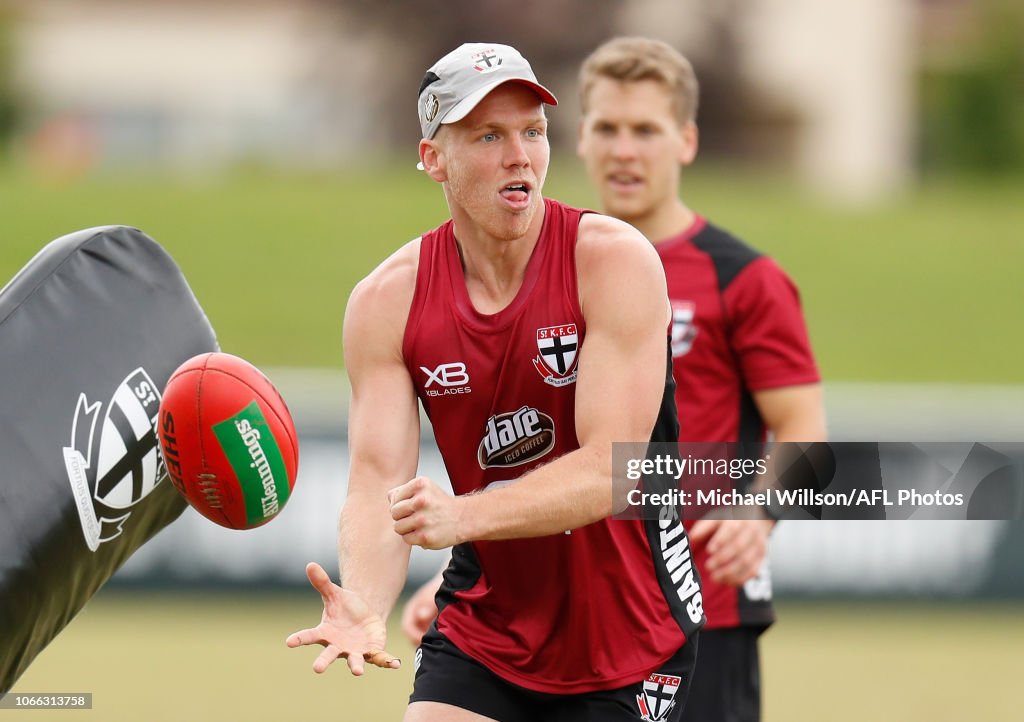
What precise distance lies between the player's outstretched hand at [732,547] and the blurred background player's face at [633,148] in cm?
113

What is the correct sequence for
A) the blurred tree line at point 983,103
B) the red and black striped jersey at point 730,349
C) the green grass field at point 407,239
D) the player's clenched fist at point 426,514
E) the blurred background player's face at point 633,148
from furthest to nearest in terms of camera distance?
the blurred tree line at point 983,103, the green grass field at point 407,239, the blurred background player's face at point 633,148, the red and black striped jersey at point 730,349, the player's clenched fist at point 426,514

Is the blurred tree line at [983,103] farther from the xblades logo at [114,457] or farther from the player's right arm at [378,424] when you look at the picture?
the player's right arm at [378,424]

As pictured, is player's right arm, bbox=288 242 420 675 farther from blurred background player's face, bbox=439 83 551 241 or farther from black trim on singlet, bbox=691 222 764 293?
black trim on singlet, bbox=691 222 764 293

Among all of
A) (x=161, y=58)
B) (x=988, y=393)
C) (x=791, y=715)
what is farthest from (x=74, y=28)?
(x=791, y=715)

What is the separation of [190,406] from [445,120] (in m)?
1.04

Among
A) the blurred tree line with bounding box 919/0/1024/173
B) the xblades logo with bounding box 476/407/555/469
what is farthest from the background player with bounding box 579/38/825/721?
the blurred tree line with bounding box 919/0/1024/173

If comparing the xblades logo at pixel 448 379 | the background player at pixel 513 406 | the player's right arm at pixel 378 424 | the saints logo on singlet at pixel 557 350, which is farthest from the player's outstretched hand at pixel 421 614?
the saints logo on singlet at pixel 557 350

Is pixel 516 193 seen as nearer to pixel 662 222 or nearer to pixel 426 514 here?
pixel 426 514

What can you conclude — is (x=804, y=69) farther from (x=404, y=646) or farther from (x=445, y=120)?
(x=445, y=120)

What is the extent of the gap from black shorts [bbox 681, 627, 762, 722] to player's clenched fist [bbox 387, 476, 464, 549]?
1.66 metres

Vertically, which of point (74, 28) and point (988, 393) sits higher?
point (74, 28)

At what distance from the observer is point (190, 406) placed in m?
4.20

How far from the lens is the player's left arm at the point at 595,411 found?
12.0ft

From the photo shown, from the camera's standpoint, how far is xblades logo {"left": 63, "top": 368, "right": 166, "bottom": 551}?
15.1 feet
